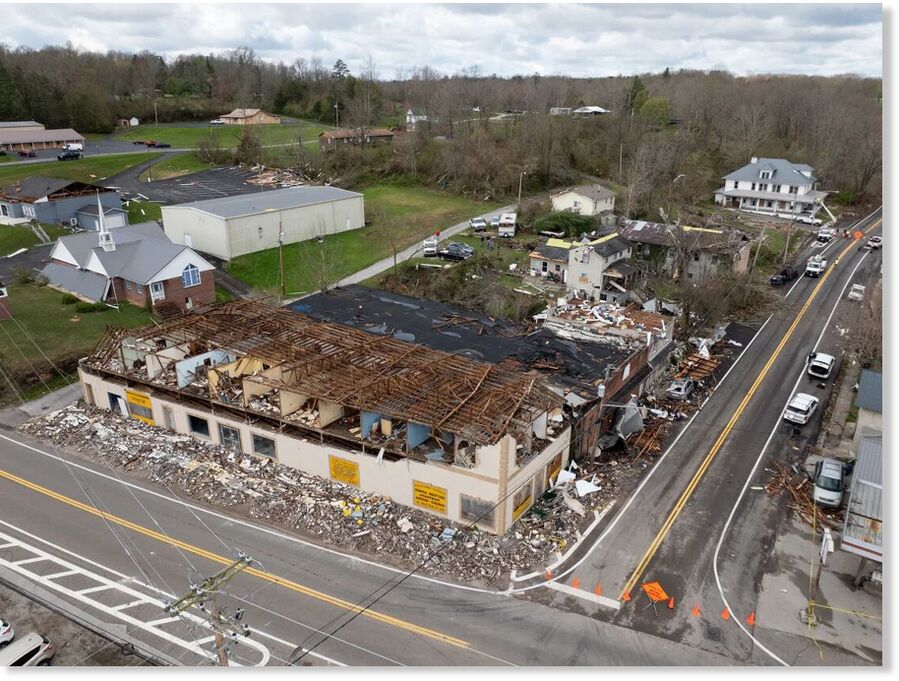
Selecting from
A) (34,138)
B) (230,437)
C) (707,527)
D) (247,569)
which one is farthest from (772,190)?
(34,138)

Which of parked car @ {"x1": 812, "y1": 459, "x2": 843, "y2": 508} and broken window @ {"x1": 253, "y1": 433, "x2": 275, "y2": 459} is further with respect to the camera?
broken window @ {"x1": 253, "y1": 433, "x2": 275, "y2": 459}

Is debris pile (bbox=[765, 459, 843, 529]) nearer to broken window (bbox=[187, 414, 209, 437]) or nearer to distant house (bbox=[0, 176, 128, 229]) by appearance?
broken window (bbox=[187, 414, 209, 437])

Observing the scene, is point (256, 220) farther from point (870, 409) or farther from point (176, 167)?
point (870, 409)

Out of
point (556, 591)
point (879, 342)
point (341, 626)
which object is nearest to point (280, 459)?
point (341, 626)

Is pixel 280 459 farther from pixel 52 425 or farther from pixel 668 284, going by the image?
pixel 668 284

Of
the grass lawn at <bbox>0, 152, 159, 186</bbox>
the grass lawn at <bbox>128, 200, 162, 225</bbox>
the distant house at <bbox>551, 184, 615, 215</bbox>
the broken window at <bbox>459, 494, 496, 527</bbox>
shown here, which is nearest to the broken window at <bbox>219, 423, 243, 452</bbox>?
the broken window at <bbox>459, 494, 496, 527</bbox>

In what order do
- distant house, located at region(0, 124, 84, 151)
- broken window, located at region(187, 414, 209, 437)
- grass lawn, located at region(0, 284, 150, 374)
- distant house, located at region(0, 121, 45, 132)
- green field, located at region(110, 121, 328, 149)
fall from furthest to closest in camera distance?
1. green field, located at region(110, 121, 328, 149)
2. distant house, located at region(0, 121, 45, 132)
3. distant house, located at region(0, 124, 84, 151)
4. grass lawn, located at region(0, 284, 150, 374)
5. broken window, located at region(187, 414, 209, 437)
